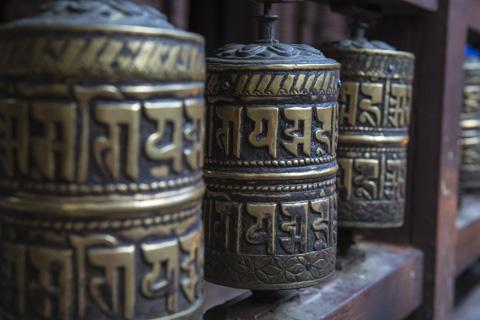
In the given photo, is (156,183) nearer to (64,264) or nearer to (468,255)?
(64,264)

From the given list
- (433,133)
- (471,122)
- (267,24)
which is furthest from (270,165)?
(471,122)

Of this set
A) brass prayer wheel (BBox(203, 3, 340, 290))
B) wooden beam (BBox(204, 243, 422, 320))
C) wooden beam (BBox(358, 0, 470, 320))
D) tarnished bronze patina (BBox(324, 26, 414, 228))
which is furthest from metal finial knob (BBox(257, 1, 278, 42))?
wooden beam (BBox(358, 0, 470, 320))

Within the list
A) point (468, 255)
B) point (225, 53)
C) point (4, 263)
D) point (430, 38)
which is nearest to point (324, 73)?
point (225, 53)

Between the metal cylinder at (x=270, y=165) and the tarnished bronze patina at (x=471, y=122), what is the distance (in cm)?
101

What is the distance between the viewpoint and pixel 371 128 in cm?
101

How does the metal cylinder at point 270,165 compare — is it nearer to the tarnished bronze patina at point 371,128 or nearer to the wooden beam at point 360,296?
the wooden beam at point 360,296

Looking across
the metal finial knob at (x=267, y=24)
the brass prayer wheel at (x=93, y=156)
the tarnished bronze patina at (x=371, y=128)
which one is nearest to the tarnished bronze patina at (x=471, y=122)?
the tarnished bronze patina at (x=371, y=128)

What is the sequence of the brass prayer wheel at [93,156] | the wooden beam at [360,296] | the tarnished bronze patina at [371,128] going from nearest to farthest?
the brass prayer wheel at [93,156] → the wooden beam at [360,296] → the tarnished bronze patina at [371,128]

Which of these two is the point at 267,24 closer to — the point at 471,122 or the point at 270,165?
the point at 270,165

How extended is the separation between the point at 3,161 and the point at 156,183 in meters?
0.12

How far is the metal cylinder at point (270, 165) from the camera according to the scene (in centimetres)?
74

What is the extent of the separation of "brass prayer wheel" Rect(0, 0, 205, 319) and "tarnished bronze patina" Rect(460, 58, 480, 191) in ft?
4.12

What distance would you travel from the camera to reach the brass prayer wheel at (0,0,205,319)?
528mm

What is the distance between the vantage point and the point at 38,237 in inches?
21.8
